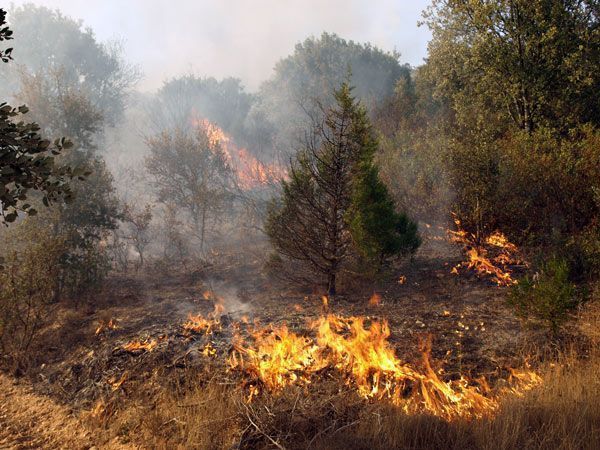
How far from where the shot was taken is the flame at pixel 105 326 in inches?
395

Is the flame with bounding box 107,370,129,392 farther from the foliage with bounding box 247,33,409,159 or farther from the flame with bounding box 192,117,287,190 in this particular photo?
the foliage with bounding box 247,33,409,159

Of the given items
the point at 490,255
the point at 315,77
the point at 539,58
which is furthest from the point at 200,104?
the point at 490,255

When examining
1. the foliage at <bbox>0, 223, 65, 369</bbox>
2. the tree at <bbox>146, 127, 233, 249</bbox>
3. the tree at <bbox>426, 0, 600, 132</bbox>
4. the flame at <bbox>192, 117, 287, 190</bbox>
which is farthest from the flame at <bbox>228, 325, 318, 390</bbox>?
the flame at <bbox>192, 117, 287, 190</bbox>

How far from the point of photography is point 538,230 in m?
11.7

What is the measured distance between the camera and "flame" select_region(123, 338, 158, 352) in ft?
25.3

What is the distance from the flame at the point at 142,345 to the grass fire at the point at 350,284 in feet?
0.17

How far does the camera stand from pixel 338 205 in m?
10.8

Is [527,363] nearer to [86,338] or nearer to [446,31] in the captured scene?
[86,338]

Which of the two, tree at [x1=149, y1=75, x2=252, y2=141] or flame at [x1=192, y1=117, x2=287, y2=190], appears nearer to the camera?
flame at [x1=192, y1=117, x2=287, y2=190]

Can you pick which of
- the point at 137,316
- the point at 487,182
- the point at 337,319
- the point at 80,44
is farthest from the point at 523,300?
the point at 80,44

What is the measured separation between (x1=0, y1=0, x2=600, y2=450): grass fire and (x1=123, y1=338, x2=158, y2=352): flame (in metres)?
0.05

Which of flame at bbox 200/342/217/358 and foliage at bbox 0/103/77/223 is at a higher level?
foliage at bbox 0/103/77/223

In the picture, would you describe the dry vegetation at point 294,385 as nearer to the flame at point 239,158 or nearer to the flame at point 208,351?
the flame at point 208,351

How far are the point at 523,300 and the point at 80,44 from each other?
43.4 meters
